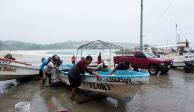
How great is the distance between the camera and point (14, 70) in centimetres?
1498

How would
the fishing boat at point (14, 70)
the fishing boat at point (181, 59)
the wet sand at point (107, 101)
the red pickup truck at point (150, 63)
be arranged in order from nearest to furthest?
1. the wet sand at point (107, 101)
2. the fishing boat at point (14, 70)
3. the red pickup truck at point (150, 63)
4. the fishing boat at point (181, 59)

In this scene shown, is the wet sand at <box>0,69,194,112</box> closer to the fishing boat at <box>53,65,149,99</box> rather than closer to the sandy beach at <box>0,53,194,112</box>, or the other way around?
the sandy beach at <box>0,53,194,112</box>

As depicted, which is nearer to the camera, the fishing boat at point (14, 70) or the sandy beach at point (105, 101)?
the sandy beach at point (105, 101)

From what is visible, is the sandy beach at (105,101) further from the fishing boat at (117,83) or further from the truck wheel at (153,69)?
the truck wheel at (153,69)

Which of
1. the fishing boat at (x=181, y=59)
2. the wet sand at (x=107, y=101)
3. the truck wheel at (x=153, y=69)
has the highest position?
the fishing boat at (x=181, y=59)

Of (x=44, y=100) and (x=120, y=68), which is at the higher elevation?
(x=120, y=68)

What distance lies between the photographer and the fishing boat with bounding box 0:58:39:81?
14.4 meters

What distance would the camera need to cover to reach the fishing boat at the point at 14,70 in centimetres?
1437

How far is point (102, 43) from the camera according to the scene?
57.4 ft

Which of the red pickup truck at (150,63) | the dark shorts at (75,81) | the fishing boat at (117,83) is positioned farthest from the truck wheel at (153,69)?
the dark shorts at (75,81)

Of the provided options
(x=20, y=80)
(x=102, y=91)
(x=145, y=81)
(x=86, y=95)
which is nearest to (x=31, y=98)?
(x=86, y=95)

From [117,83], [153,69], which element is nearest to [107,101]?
[117,83]

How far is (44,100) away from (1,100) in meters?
2.13

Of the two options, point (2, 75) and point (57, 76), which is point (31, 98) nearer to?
point (57, 76)
